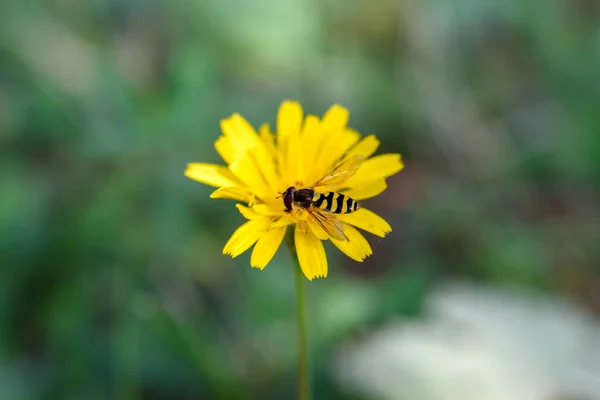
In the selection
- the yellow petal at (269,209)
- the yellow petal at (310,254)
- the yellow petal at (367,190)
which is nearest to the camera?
the yellow petal at (310,254)

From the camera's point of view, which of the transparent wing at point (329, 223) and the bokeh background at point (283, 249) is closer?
the transparent wing at point (329, 223)

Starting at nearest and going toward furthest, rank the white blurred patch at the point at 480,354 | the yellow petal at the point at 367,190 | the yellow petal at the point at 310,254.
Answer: the yellow petal at the point at 310,254 < the yellow petal at the point at 367,190 < the white blurred patch at the point at 480,354

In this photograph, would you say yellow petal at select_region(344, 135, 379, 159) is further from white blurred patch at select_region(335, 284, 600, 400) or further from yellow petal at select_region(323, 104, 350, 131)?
white blurred patch at select_region(335, 284, 600, 400)

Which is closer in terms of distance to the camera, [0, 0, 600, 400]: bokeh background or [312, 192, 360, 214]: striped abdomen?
[312, 192, 360, 214]: striped abdomen

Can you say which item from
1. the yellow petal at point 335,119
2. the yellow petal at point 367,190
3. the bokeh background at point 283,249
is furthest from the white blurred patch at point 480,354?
the yellow petal at point 335,119

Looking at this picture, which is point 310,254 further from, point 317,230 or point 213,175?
point 213,175

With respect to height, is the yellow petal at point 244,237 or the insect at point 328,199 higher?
the insect at point 328,199

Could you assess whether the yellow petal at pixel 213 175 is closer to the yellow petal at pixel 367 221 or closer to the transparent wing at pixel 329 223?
the transparent wing at pixel 329 223

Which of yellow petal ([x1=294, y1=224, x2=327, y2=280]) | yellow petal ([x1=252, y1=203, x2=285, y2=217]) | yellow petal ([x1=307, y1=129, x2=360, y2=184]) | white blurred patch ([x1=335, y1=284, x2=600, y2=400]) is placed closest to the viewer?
yellow petal ([x1=294, y1=224, x2=327, y2=280])

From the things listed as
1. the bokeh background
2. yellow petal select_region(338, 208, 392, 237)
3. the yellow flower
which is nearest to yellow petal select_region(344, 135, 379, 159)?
the yellow flower
